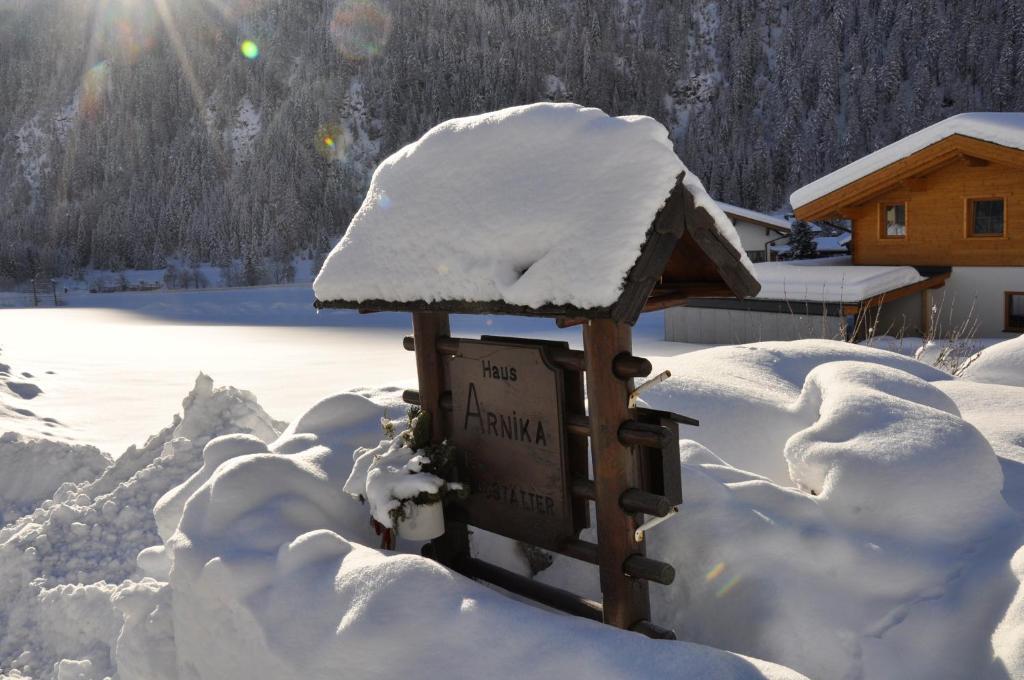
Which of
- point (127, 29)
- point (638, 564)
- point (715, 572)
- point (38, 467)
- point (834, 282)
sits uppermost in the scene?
point (127, 29)

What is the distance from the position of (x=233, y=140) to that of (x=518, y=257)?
64.9 m

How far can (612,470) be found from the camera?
12.0ft

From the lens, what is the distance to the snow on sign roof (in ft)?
10.5

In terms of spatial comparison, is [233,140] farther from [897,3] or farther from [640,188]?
[640,188]

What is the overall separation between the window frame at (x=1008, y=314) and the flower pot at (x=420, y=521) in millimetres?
16569

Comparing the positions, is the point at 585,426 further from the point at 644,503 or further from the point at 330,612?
the point at 330,612

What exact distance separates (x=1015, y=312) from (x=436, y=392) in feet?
54.7

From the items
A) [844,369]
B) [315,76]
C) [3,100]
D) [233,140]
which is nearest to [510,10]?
[315,76]

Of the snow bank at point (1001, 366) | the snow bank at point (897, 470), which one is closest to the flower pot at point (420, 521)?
the snow bank at point (897, 470)

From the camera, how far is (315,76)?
2488 inches

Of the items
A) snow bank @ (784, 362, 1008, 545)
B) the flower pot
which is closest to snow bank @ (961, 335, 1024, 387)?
snow bank @ (784, 362, 1008, 545)

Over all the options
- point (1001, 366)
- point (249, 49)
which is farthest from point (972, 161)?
point (249, 49)

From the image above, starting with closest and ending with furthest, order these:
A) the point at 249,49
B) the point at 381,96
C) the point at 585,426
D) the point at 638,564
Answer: the point at 638,564, the point at 585,426, the point at 381,96, the point at 249,49

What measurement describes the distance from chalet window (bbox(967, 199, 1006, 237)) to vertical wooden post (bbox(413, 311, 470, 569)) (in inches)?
644
